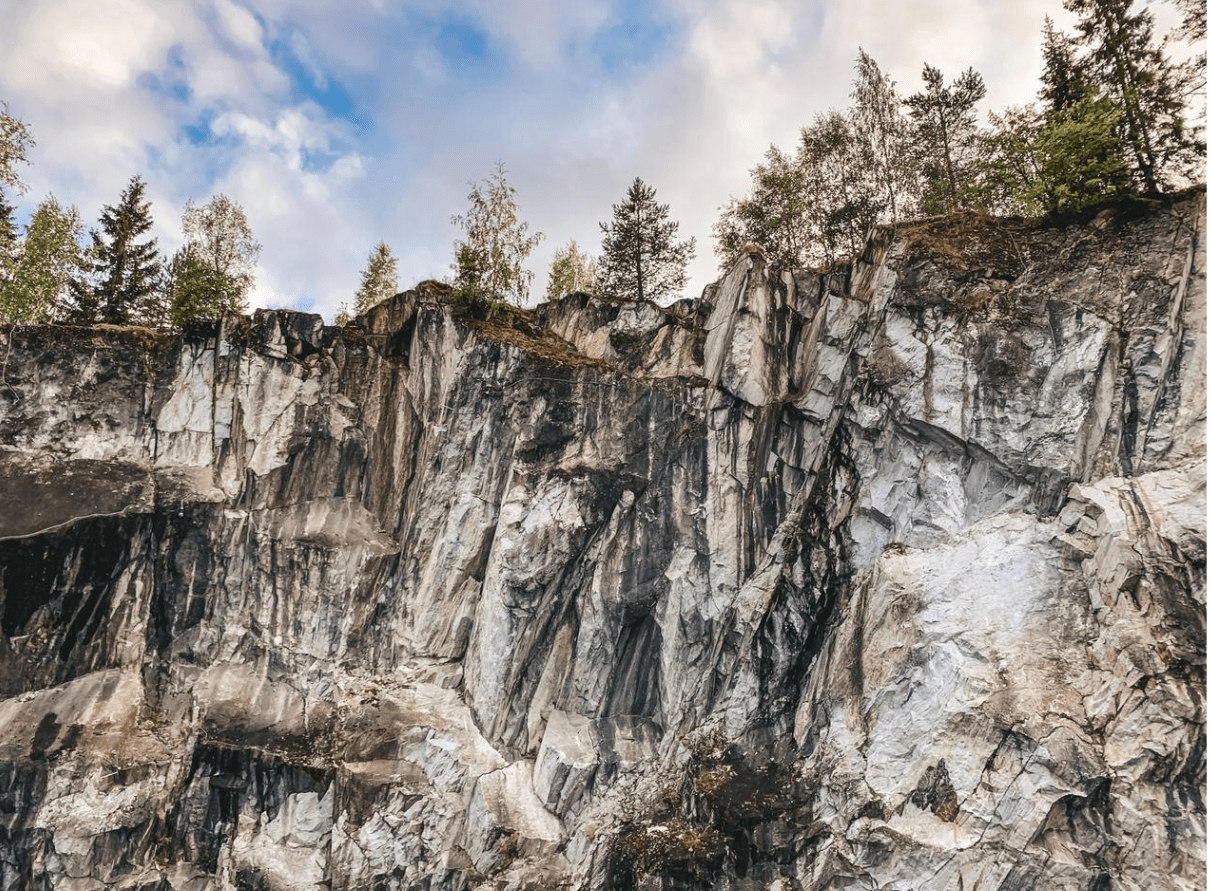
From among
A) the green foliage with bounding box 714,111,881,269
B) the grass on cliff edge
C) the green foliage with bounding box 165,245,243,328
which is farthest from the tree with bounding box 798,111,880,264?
the green foliage with bounding box 165,245,243,328

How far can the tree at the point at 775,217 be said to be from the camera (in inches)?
1002

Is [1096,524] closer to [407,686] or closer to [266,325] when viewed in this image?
[407,686]

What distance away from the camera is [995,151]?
65.6 feet

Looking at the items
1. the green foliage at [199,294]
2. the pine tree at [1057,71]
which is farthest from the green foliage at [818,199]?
the green foliage at [199,294]

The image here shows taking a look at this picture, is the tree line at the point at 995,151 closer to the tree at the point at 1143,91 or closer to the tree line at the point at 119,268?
the tree at the point at 1143,91

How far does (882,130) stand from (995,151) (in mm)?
5925

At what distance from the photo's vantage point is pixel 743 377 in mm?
18406

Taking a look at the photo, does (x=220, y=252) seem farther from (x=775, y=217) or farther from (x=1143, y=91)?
(x=1143, y=91)

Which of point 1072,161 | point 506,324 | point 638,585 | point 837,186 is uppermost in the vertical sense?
point 837,186

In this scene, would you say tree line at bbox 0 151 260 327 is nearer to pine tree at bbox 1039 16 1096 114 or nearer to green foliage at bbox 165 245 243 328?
green foliage at bbox 165 245 243 328

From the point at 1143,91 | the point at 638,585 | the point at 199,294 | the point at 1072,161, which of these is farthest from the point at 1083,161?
the point at 199,294

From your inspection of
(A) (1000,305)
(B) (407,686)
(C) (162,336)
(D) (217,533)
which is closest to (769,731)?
(B) (407,686)

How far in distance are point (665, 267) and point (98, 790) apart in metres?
27.6

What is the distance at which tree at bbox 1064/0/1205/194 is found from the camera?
16.8 meters
